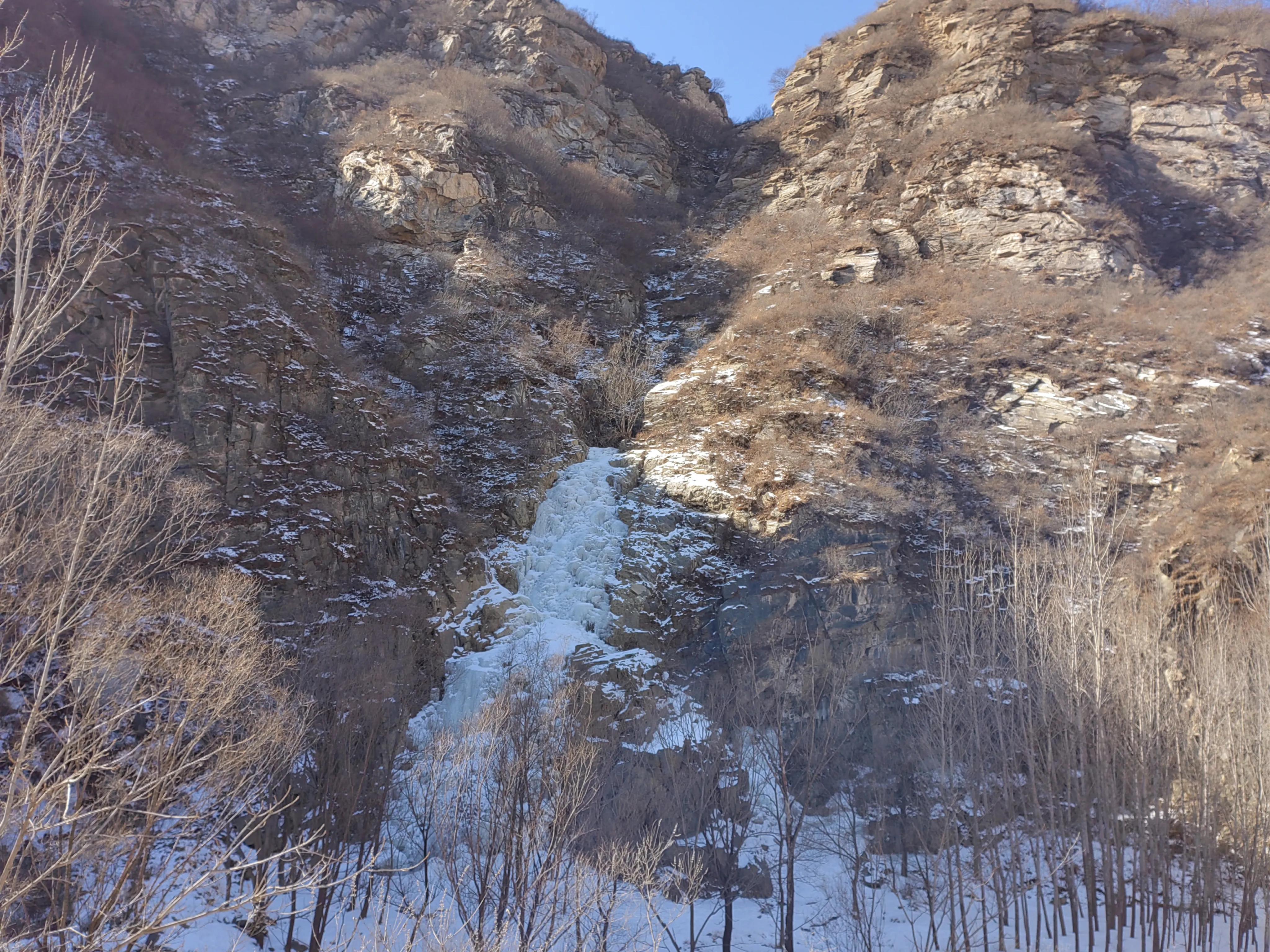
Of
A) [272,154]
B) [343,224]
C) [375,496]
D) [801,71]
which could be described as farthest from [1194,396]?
[272,154]

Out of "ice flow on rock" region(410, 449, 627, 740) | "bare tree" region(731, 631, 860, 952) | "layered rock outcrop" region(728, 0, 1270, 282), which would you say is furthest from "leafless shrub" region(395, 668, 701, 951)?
"layered rock outcrop" region(728, 0, 1270, 282)

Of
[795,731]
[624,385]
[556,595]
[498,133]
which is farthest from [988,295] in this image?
[498,133]

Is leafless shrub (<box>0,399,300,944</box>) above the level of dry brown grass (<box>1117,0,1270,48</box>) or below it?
below

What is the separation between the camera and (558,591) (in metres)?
20.9

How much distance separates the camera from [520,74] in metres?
42.1

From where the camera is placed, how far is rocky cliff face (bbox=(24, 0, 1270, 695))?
64.7 feet

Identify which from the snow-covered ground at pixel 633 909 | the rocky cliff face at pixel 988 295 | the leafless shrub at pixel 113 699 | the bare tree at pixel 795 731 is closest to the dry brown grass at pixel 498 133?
the rocky cliff face at pixel 988 295

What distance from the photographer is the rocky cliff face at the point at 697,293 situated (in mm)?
19719

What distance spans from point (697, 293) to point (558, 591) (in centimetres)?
1701

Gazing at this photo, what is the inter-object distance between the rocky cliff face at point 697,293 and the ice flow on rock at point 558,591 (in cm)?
66

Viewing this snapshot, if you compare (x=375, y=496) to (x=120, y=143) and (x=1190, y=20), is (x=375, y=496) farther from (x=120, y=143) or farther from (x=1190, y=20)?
(x=1190, y=20)

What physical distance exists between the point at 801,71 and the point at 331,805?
47.9m

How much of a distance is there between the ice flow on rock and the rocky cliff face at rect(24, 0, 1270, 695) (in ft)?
2.15

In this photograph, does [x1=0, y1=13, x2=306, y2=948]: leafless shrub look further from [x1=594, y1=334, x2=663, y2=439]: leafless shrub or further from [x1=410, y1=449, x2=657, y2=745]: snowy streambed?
Answer: [x1=594, y1=334, x2=663, y2=439]: leafless shrub
